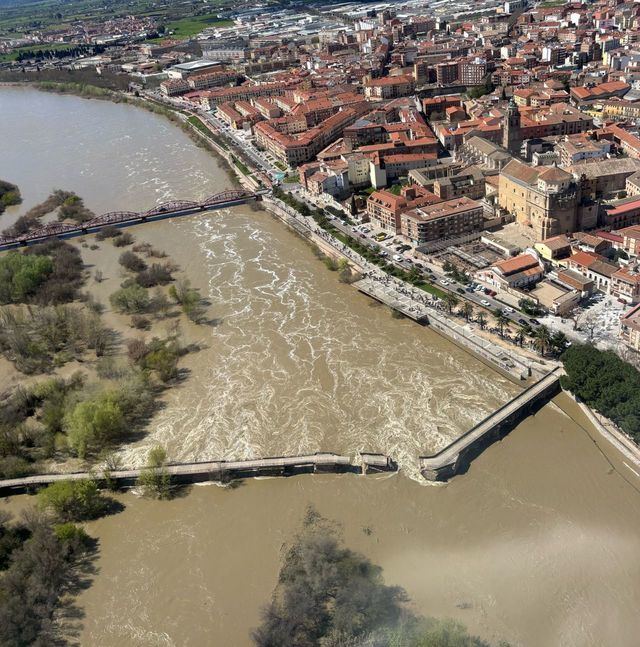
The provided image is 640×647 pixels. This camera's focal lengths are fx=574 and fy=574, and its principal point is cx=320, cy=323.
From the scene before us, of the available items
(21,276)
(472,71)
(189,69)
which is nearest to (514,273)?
(21,276)

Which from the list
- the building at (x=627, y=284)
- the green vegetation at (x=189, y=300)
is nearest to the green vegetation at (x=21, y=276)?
the green vegetation at (x=189, y=300)

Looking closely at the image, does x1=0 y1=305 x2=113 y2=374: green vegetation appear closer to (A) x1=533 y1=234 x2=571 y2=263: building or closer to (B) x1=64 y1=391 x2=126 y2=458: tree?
(B) x1=64 y1=391 x2=126 y2=458: tree

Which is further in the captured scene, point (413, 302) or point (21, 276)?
point (21, 276)

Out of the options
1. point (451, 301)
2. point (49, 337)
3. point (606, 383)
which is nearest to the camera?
point (606, 383)

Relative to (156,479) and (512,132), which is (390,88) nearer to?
(512,132)

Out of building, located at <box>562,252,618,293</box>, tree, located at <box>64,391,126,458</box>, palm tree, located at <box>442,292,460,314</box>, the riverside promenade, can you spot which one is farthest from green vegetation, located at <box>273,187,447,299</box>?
tree, located at <box>64,391,126,458</box>

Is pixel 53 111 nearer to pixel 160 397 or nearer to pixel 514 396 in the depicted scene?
pixel 160 397
